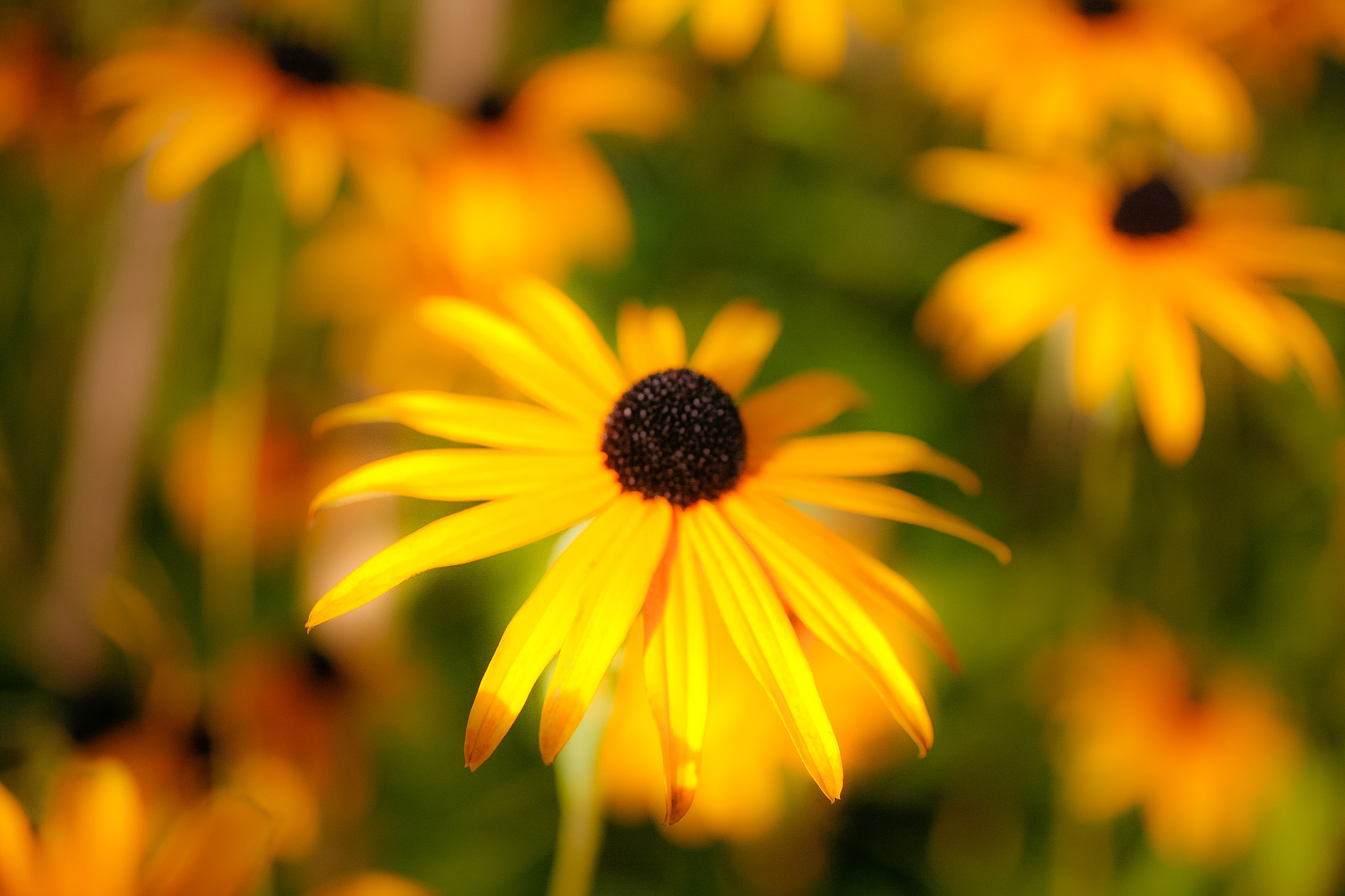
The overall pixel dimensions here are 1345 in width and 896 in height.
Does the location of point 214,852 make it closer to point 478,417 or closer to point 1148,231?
point 478,417

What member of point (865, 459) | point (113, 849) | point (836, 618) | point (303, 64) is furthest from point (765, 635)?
point (303, 64)

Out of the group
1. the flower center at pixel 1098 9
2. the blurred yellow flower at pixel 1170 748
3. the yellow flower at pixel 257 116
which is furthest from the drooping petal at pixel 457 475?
the flower center at pixel 1098 9

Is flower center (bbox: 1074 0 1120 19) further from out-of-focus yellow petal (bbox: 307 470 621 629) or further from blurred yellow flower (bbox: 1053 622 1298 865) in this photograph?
out-of-focus yellow petal (bbox: 307 470 621 629)

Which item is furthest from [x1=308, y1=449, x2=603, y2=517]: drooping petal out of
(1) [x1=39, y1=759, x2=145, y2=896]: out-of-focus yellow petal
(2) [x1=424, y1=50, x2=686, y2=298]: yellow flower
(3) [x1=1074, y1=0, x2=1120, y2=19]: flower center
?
(3) [x1=1074, y1=0, x2=1120, y2=19]: flower center

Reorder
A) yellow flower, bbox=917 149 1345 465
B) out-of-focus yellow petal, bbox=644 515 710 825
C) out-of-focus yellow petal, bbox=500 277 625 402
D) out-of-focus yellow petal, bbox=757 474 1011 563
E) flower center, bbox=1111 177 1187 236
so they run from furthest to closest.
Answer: flower center, bbox=1111 177 1187 236 → yellow flower, bbox=917 149 1345 465 → out-of-focus yellow petal, bbox=500 277 625 402 → out-of-focus yellow petal, bbox=757 474 1011 563 → out-of-focus yellow petal, bbox=644 515 710 825

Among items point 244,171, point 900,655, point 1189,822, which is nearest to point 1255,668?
point 1189,822
